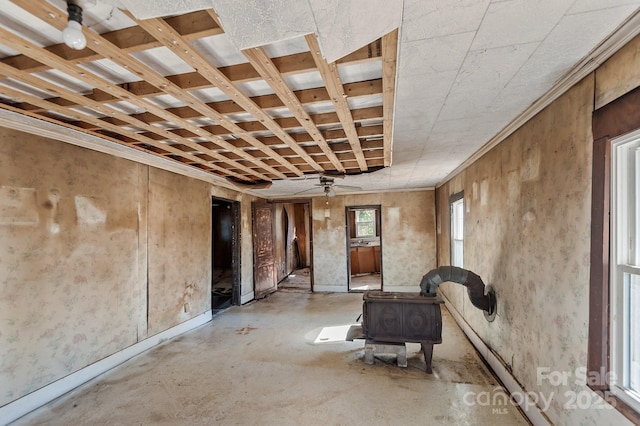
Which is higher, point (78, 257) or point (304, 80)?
point (304, 80)

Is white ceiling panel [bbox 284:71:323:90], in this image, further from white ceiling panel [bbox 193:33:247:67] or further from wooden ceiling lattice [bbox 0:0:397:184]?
white ceiling panel [bbox 193:33:247:67]

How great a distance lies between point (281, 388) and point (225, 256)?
19.4ft

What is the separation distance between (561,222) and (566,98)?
0.76m

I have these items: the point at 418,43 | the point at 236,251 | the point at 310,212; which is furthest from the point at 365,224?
the point at 418,43

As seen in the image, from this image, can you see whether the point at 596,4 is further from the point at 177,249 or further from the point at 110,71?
the point at 177,249

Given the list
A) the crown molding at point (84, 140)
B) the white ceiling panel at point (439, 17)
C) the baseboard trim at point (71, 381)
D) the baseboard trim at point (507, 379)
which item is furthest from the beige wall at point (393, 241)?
the white ceiling panel at point (439, 17)

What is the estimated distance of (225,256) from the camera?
8.18 m

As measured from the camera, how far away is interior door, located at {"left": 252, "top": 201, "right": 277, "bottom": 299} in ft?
20.8

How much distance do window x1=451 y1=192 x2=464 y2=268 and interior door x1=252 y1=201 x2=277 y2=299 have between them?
12.9 feet

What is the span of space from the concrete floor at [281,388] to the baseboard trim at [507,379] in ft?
0.29

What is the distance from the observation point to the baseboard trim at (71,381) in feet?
7.56

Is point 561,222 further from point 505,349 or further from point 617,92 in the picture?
point 505,349

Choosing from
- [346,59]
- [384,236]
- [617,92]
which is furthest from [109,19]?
[384,236]

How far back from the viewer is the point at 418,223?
6.53m
